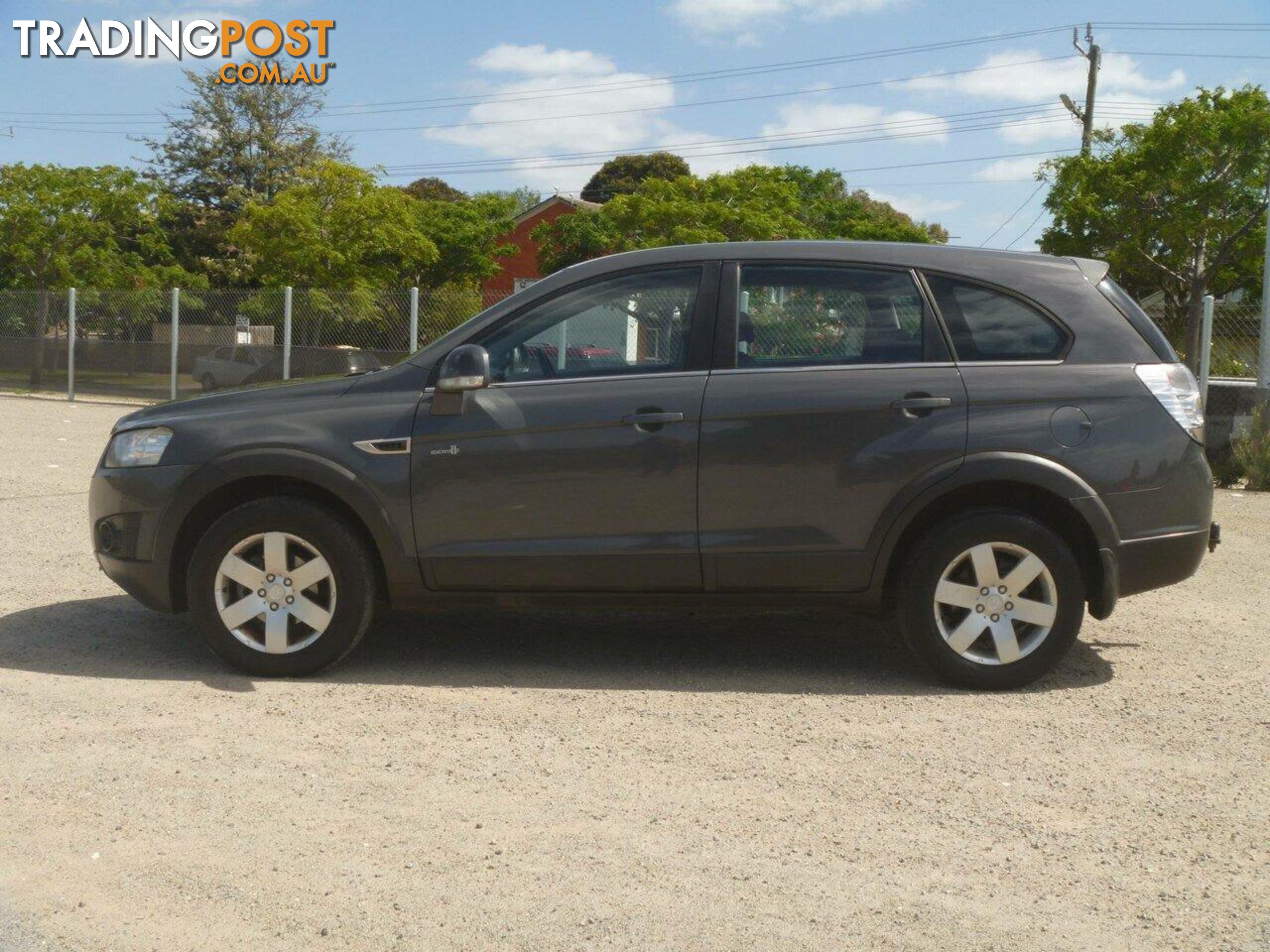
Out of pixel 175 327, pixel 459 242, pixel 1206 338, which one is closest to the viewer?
pixel 1206 338

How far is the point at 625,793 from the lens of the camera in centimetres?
423

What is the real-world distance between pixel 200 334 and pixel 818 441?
67.5ft

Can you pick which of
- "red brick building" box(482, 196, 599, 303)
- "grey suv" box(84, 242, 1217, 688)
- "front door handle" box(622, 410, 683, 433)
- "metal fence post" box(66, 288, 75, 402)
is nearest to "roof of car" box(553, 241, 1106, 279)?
"grey suv" box(84, 242, 1217, 688)

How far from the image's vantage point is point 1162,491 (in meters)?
5.37

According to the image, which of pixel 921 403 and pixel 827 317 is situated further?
pixel 827 317

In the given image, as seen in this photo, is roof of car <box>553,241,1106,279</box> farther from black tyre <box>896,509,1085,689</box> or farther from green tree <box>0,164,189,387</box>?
green tree <box>0,164,189,387</box>

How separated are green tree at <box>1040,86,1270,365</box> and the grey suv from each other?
1391 inches

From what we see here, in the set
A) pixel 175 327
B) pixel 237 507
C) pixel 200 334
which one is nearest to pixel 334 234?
pixel 175 327

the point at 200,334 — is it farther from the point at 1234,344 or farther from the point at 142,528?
the point at 142,528

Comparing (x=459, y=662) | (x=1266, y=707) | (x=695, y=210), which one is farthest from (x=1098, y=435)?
(x=695, y=210)

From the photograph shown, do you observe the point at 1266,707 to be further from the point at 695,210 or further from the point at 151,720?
the point at 695,210

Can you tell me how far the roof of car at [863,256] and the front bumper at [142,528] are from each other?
1870 millimetres

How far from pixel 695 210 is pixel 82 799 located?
111ft

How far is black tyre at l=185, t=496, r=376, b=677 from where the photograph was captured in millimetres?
5473
